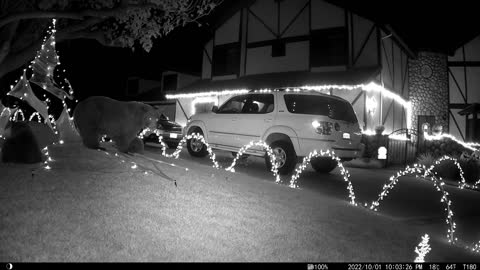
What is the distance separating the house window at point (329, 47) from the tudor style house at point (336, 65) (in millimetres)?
46

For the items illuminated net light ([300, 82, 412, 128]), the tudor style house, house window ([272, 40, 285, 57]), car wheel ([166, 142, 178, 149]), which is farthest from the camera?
house window ([272, 40, 285, 57])

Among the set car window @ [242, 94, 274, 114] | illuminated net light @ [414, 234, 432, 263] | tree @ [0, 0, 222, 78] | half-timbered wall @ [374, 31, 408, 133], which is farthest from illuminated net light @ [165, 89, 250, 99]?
illuminated net light @ [414, 234, 432, 263]

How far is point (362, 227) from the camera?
13.8 feet

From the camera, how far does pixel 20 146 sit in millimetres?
4762

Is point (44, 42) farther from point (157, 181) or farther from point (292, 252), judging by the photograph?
point (292, 252)

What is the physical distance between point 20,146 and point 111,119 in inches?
54.6

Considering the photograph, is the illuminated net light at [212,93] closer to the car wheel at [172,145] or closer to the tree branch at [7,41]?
the car wheel at [172,145]

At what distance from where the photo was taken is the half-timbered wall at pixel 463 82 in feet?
67.1

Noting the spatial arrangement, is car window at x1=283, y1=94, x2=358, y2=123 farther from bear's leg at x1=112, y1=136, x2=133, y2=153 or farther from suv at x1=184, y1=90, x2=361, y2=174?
bear's leg at x1=112, y1=136, x2=133, y2=153

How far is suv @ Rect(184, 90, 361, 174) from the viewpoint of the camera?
331 inches

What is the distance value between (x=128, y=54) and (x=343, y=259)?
86.7 feet

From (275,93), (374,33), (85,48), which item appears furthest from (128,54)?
(275,93)

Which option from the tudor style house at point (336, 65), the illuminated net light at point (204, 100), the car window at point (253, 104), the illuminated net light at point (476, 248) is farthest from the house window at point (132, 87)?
the illuminated net light at point (476, 248)

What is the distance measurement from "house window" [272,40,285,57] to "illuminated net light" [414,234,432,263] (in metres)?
15.1
